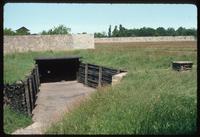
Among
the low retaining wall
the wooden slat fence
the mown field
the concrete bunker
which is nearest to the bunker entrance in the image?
the concrete bunker

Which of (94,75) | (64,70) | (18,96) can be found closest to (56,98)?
(94,75)

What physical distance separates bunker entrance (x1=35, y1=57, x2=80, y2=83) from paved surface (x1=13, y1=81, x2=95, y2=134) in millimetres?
1446

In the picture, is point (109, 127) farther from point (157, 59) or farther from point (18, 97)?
point (157, 59)

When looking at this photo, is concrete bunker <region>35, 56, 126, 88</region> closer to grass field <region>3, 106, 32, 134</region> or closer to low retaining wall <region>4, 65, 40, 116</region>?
low retaining wall <region>4, 65, 40, 116</region>

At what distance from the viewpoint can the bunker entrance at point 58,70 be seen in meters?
32.3

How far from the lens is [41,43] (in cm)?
3988

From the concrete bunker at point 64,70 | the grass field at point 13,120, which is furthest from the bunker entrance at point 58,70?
the grass field at point 13,120

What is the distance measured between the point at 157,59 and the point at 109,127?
19195 mm

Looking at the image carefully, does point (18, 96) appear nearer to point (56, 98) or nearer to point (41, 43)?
point (56, 98)

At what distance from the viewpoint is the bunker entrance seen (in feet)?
106

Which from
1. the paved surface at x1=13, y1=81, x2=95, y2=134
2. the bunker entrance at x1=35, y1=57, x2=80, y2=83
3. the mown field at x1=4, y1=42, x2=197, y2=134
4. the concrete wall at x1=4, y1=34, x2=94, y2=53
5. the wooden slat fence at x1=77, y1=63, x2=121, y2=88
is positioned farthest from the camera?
the concrete wall at x1=4, y1=34, x2=94, y2=53

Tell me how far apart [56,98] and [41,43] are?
700 inches

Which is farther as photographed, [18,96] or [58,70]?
[58,70]

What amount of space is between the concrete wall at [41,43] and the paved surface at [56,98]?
9.48 meters
